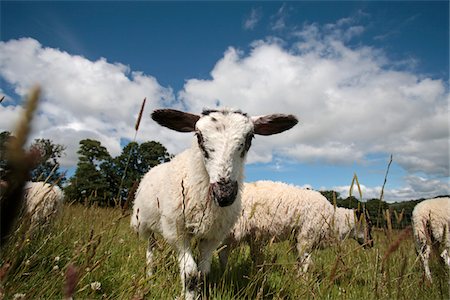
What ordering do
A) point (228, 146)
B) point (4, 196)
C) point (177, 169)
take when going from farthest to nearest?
1. point (177, 169)
2. point (228, 146)
3. point (4, 196)

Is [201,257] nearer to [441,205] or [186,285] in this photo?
[186,285]

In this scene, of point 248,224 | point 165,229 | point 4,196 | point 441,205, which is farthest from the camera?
point 441,205

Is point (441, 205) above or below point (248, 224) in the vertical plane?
above

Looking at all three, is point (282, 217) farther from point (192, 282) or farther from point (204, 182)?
point (192, 282)

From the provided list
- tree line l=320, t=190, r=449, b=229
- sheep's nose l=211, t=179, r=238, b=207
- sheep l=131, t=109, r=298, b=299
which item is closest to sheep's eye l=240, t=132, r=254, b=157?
sheep l=131, t=109, r=298, b=299

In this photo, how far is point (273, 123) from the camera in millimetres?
4680

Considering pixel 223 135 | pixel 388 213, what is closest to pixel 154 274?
pixel 388 213

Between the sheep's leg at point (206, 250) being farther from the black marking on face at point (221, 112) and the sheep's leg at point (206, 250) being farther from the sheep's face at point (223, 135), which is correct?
the black marking on face at point (221, 112)


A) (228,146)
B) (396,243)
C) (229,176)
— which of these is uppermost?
(228,146)

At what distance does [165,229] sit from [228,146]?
1.48m

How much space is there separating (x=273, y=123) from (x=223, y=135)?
4.28ft

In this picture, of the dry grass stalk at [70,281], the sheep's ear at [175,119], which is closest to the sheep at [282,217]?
the sheep's ear at [175,119]

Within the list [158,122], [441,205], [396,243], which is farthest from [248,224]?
[441,205]

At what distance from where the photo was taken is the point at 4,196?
1.44 feet
